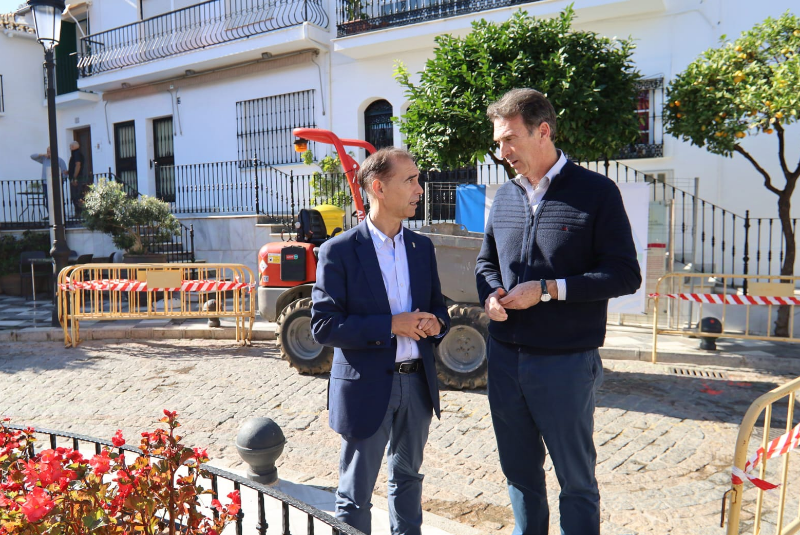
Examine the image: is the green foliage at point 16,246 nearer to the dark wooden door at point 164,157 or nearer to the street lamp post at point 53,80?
the dark wooden door at point 164,157

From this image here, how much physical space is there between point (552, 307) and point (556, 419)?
1.48 feet

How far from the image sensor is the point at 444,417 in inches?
209

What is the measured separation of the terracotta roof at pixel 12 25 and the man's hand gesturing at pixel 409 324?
21228 mm

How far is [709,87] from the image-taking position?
788 cm

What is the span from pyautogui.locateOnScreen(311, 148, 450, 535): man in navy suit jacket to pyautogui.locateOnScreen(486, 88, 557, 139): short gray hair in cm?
45

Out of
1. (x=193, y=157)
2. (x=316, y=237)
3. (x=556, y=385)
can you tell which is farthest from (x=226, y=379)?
(x=193, y=157)

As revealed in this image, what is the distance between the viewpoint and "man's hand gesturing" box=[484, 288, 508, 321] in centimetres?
252

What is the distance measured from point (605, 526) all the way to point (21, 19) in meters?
23.3

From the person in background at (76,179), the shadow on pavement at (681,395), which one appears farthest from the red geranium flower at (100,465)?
the person in background at (76,179)

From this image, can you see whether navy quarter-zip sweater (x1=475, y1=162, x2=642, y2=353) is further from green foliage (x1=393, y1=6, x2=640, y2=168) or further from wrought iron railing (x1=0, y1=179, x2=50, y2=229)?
wrought iron railing (x1=0, y1=179, x2=50, y2=229)

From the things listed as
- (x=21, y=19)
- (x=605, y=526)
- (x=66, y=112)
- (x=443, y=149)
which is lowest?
(x=605, y=526)

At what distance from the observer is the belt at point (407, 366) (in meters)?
2.63

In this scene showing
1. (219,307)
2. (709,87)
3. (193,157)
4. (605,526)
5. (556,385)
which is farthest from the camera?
(193,157)

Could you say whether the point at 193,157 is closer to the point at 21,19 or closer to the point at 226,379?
the point at 21,19
